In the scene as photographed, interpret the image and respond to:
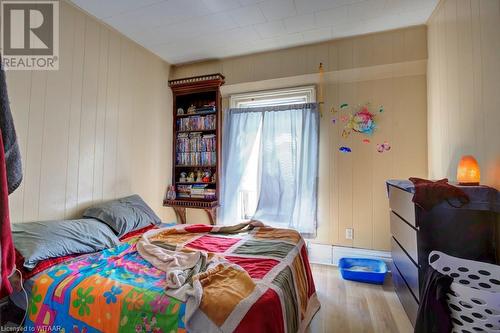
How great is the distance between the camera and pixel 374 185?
2705 millimetres

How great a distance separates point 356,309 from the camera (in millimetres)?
1956

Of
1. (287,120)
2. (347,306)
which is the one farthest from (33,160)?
(347,306)

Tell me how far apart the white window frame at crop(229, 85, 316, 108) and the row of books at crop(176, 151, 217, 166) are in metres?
0.74

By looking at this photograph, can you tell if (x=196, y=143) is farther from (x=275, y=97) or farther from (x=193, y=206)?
(x=275, y=97)

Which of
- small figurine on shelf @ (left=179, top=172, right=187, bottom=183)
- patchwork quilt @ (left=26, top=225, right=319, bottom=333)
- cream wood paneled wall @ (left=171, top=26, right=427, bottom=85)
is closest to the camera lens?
A: patchwork quilt @ (left=26, top=225, right=319, bottom=333)

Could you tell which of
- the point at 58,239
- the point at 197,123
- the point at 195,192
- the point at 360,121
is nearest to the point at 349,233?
the point at 360,121

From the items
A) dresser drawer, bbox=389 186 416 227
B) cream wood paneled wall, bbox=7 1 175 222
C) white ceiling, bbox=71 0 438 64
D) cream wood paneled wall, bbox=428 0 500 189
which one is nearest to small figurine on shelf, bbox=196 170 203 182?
cream wood paneled wall, bbox=7 1 175 222

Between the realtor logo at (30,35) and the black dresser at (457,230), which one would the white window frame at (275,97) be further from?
the realtor logo at (30,35)

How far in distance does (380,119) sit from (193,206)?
8.00 ft

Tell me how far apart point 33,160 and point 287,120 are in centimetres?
244

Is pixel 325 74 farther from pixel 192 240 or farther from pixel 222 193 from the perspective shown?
pixel 192 240

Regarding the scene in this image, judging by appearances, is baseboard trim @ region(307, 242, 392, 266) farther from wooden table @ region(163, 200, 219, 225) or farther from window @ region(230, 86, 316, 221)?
wooden table @ region(163, 200, 219, 225)

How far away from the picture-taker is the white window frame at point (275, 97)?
3.00 m

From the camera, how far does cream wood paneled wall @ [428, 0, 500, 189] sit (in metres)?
1.43
